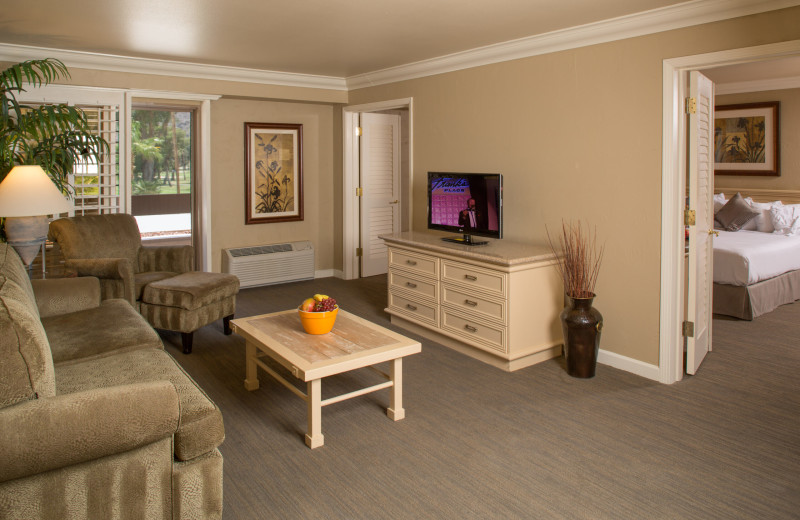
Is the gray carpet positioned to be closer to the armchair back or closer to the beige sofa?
the beige sofa

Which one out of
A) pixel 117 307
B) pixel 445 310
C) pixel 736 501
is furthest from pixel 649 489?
pixel 117 307

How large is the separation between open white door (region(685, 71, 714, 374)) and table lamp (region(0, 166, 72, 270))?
160 inches

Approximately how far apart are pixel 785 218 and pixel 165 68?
252 inches

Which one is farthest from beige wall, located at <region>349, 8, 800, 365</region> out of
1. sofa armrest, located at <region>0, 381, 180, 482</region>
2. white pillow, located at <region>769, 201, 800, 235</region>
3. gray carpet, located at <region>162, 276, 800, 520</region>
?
white pillow, located at <region>769, 201, 800, 235</region>

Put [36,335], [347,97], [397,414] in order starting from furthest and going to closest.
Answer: [347,97]
[397,414]
[36,335]

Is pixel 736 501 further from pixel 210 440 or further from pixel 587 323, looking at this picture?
pixel 210 440

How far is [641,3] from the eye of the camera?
132 inches

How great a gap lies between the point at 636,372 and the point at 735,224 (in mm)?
3661

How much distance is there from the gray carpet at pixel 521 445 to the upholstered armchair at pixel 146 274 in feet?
1.22

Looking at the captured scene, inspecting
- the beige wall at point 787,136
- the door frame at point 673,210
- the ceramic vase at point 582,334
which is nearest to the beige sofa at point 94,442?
the ceramic vase at point 582,334

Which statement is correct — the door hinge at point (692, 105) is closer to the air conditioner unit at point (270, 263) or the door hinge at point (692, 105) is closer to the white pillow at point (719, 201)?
the white pillow at point (719, 201)

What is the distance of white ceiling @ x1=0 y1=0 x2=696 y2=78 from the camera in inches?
136

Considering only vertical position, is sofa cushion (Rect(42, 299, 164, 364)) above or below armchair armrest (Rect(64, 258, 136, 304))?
below

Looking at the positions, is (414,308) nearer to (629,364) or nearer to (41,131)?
(629,364)
